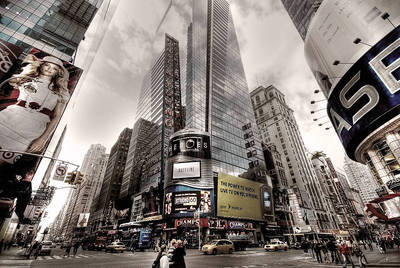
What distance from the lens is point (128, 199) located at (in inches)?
2933

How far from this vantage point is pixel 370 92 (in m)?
20.0

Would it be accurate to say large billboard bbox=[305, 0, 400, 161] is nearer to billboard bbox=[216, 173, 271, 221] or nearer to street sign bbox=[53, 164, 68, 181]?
street sign bbox=[53, 164, 68, 181]

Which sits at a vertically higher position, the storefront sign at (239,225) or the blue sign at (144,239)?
the storefront sign at (239,225)

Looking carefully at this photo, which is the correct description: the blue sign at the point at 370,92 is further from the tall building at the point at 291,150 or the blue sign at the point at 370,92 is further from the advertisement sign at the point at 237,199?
the tall building at the point at 291,150

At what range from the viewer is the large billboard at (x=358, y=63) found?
1873cm

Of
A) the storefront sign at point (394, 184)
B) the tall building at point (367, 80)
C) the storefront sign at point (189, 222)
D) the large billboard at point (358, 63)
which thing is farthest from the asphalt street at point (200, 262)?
the storefront sign at point (189, 222)

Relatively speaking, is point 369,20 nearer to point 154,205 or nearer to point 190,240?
point 190,240

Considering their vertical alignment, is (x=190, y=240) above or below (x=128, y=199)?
below

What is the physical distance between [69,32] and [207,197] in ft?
160

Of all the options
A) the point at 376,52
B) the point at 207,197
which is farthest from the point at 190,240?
the point at 376,52

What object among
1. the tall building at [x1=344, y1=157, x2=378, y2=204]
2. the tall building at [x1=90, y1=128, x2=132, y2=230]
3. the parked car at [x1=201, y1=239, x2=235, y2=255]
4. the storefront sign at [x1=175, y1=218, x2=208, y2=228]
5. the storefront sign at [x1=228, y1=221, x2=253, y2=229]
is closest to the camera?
the parked car at [x1=201, y1=239, x2=235, y2=255]

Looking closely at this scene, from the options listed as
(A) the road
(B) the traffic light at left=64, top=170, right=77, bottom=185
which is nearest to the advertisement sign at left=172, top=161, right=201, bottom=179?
(A) the road

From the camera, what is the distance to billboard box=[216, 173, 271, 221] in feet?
157

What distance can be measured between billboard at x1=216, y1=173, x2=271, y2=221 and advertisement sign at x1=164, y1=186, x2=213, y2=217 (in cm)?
348
